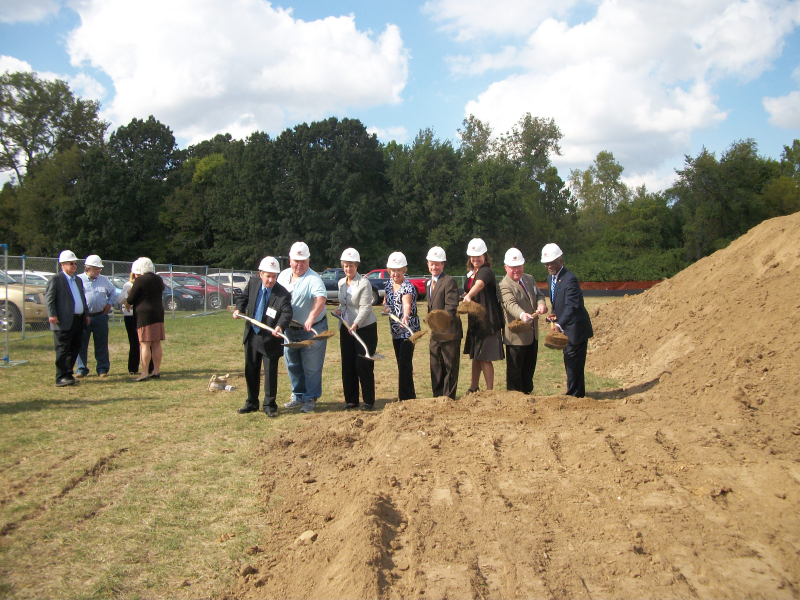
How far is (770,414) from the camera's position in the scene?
17.3 ft

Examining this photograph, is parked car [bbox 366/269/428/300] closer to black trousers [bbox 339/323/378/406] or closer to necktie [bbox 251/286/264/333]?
black trousers [bbox 339/323/378/406]

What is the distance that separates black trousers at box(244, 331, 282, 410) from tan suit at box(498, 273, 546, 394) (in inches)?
107

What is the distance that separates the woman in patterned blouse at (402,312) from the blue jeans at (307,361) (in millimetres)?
890

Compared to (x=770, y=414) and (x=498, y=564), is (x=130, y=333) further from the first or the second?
(x=770, y=414)

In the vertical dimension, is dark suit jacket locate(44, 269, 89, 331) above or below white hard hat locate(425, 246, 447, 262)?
below

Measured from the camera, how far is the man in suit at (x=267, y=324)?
642 centimetres

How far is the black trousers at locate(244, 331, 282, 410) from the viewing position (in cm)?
648

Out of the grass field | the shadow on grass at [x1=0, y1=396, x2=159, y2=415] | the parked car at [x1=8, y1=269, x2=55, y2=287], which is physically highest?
the parked car at [x1=8, y1=269, x2=55, y2=287]

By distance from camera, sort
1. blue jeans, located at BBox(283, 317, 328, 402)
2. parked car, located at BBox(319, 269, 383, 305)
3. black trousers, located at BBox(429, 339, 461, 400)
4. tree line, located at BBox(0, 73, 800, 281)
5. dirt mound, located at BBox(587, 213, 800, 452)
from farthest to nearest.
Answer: tree line, located at BBox(0, 73, 800, 281), parked car, located at BBox(319, 269, 383, 305), blue jeans, located at BBox(283, 317, 328, 402), black trousers, located at BBox(429, 339, 461, 400), dirt mound, located at BBox(587, 213, 800, 452)

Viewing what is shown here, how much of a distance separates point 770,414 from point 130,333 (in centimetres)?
872

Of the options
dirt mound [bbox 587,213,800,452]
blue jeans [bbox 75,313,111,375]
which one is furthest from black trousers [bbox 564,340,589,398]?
blue jeans [bbox 75,313,111,375]

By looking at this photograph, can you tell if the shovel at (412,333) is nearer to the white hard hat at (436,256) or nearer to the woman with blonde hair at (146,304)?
the white hard hat at (436,256)

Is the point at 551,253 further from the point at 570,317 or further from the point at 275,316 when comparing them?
the point at 275,316

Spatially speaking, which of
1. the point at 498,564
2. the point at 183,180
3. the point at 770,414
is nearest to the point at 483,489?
the point at 498,564
